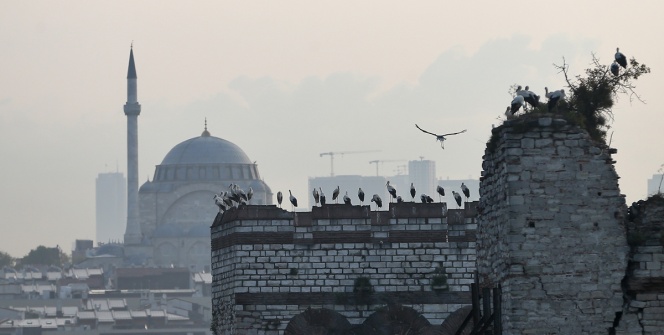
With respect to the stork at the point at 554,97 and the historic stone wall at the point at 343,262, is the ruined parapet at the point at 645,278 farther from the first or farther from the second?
the historic stone wall at the point at 343,262

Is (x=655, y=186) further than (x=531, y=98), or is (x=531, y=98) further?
(x=655, y=186)

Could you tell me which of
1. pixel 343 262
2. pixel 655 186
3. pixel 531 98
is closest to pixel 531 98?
pixel 531 98

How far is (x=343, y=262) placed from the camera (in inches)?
888

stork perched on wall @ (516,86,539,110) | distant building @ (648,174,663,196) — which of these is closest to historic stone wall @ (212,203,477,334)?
distant building @ (648,174,663,196)

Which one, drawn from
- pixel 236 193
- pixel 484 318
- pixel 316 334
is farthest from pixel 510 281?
pixel 236 193

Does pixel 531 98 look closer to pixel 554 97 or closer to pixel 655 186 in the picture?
pixel 554 97

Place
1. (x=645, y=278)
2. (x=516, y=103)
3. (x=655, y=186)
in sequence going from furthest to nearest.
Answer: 1. (x=655, y=186)
2. (x=516, y=103)
3. (x=645, y=278)

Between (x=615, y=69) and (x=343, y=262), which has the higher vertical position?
(x=615, y=69)

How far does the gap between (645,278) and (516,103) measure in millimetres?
1980

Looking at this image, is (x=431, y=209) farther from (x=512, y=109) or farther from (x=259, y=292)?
(x=512, y=109)

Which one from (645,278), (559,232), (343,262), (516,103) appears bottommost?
(645,278)

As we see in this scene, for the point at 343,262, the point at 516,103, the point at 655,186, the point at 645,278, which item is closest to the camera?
the point at 645,278

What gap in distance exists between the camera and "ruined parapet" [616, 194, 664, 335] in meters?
15.2

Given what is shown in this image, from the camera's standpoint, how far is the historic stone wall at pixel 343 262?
886 inches
